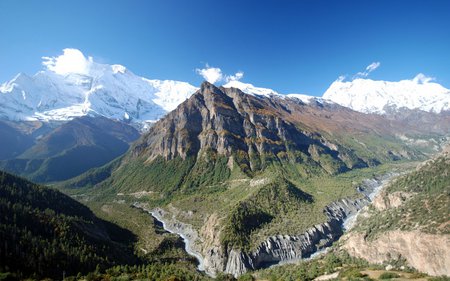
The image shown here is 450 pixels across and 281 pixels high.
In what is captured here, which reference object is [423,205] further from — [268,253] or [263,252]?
[263,252]

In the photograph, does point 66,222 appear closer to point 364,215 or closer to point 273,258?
point 273,258

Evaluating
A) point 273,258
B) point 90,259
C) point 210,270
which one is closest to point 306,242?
point 273,258

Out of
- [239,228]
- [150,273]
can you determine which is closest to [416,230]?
[239,228]

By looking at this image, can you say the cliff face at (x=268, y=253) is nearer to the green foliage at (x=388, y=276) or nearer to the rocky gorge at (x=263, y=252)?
the rocky gorge at (x=263, y=252)

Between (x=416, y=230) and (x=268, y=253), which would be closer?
(x=416, y=230)

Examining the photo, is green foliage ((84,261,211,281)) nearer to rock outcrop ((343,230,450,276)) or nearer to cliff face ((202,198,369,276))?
cliff face ((202,198,369,276))

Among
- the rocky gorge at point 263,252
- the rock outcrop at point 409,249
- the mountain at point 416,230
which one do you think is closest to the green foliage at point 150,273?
Result: the rocky gorge at point 263,252

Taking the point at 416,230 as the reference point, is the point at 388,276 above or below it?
below
